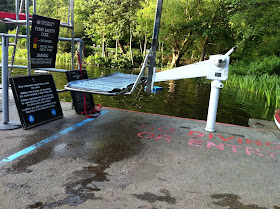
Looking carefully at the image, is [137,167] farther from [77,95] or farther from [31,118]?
[77,95]

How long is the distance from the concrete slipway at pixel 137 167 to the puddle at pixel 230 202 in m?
0.01

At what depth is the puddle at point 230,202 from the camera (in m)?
2.52

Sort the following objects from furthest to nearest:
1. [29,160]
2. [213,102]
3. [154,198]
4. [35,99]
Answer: [213,102], [35,99], [29,160], [154,198]

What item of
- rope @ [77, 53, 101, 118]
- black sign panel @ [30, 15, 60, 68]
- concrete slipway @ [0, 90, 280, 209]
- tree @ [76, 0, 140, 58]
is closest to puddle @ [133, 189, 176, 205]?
concrete slipway @ [0, 90, 280, 209]

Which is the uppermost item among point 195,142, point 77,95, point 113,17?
point 113,17

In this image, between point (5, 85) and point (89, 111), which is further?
point (89, 111)

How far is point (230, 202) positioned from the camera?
2580 millimetres

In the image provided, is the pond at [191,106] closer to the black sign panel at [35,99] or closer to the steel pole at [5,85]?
the black sign panel at [35,99]

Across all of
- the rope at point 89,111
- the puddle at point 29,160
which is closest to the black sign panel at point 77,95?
the rope at point 89,111

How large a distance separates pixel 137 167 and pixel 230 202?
1.16 meters

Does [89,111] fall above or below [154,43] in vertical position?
below

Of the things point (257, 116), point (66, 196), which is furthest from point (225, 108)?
point (66, 196)

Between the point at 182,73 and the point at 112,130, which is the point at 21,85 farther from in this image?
the point at 182,73

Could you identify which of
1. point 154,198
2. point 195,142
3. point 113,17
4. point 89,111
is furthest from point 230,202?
point 113,17
